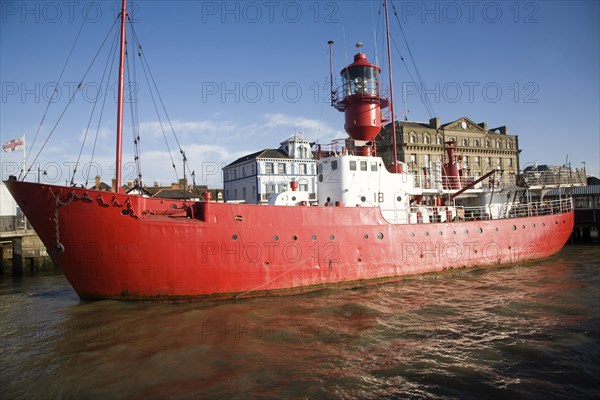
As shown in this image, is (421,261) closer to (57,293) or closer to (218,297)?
(218,297)

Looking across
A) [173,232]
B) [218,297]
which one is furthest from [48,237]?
[218,297]

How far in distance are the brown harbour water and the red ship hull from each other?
62 cm

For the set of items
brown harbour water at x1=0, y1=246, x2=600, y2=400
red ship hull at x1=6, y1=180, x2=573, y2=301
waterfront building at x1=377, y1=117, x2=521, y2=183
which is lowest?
brown harbour water at x1=0, y1=246, x2=600, y2=400

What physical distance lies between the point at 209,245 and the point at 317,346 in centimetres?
472

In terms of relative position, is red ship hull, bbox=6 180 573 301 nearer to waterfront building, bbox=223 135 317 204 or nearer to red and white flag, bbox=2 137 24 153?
red and white flag, bbox=2 137 24 153

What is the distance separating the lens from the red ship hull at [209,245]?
10.1 m

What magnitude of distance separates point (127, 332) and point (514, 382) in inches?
333

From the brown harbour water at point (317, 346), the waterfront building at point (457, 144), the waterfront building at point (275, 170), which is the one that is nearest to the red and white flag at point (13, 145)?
the brown harbour water at point (317, 346)

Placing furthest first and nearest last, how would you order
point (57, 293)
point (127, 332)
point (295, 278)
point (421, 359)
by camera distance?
point (57, 293), point (295, 278), point (127, 332), point (421, 359)

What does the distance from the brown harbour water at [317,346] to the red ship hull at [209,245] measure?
62cm

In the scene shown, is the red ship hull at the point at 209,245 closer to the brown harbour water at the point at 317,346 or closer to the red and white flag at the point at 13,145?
the brown harbour water at the point at 317,346

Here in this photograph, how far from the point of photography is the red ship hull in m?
10.1

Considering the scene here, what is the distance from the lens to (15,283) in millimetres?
17188

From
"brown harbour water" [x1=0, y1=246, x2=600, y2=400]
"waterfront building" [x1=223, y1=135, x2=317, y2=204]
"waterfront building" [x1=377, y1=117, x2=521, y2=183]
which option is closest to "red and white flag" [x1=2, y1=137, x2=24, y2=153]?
"brown harbour water" [x1=0, y1=246, x2=600, y2=400]
